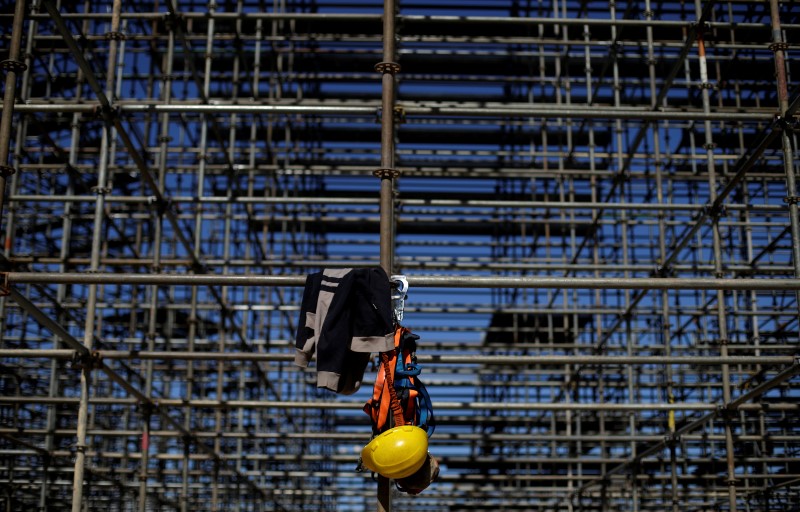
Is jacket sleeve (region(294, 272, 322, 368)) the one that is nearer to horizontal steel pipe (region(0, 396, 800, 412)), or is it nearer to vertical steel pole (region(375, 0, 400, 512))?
vertical steel pole (region(375, 0, 400, 512))

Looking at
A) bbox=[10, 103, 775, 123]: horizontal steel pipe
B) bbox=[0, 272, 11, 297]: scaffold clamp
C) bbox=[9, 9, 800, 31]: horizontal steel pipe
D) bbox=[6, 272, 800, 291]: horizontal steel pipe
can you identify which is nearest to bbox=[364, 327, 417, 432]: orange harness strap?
bbox=[6, 272, 800, 291]: horizontal steel pipe

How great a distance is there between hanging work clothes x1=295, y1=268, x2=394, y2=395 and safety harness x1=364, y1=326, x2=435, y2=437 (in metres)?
0.11

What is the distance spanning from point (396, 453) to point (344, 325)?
2.60 ft

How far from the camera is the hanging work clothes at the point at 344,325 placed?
5.83m

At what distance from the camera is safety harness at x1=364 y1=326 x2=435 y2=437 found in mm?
5754

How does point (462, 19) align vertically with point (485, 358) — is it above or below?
above

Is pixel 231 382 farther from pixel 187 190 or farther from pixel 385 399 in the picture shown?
pixel 385 399

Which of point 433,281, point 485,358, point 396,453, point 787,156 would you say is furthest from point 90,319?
point 787,156

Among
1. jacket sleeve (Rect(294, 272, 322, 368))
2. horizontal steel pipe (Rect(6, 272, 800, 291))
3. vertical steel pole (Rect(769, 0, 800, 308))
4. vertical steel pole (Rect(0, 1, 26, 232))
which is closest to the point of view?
jacket sleeve (Rect(294, 272, 322, 368))

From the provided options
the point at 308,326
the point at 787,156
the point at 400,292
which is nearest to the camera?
the point at 308,326

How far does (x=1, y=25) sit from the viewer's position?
1559 centimetres

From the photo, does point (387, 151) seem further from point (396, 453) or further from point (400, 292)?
point (396, 453)

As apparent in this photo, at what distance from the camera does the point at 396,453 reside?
555 cm

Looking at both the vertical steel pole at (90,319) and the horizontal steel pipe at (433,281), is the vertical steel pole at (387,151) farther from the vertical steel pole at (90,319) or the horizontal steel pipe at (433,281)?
the vertical steel pole at (90,319)
